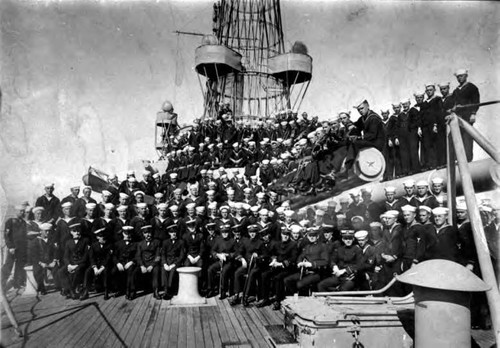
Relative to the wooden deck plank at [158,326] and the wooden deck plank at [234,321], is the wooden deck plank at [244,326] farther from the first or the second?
the wooden deck plank at [158,326]

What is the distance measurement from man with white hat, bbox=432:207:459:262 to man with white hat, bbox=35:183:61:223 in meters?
7.81

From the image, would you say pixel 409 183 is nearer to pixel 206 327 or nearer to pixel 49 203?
pixel 206 327

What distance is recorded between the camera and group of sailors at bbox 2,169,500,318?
19.0 ft

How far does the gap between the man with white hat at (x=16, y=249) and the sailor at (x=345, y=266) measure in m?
5.86

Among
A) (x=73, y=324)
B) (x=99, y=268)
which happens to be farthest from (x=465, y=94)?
(x=73, y=324)

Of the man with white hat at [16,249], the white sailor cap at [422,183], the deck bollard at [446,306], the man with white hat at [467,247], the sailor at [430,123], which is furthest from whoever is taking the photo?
the sailor at [430,123]

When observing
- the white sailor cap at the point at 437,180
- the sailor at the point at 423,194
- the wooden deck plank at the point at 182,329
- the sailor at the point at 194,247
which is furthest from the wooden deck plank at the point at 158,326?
the white sailor cap at the point at 437,180

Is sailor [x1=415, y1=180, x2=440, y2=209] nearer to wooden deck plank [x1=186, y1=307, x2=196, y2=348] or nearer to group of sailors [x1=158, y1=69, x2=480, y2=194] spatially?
group of sailors [x1=158, y1=69, x2=480, y2=194]

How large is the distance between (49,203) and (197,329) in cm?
558

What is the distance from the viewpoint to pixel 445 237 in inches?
213

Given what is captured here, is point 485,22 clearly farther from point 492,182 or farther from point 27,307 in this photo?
point 27,307

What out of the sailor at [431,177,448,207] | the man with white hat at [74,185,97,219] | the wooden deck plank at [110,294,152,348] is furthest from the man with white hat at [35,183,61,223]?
the sailor at [431,177,448,207]

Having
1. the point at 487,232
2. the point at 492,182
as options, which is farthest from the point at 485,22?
the point at 487,232

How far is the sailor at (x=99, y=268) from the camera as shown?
270 inches
